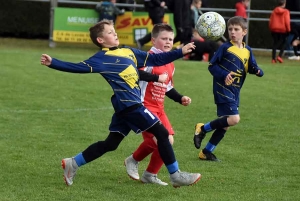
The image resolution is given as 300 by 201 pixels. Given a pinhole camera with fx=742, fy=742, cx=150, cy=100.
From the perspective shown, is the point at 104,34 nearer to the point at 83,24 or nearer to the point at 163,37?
the point at 163,37

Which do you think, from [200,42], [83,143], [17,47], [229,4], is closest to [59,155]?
[83,143]

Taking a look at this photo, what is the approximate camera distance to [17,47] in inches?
869

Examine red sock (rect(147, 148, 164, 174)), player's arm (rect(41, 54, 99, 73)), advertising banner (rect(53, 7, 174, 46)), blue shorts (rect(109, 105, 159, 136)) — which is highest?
player's arm (rect(41, 54, 99, 73))

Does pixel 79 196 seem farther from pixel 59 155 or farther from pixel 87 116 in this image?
pixel 87 116

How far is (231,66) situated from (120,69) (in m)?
2.28

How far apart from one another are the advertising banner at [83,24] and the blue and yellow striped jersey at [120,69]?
14.1 metres

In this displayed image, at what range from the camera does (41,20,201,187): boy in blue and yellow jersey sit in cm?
737

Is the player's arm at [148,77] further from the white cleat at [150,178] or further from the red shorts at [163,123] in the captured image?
the white cleat at [150,178]

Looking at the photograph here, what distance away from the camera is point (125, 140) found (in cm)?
1051

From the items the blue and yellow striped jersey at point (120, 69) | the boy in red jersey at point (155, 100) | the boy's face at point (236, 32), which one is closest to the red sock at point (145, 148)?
the boy in red jersey at point (155, 100)

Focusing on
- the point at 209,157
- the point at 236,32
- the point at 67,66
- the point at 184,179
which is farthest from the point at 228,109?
the point at 67,66

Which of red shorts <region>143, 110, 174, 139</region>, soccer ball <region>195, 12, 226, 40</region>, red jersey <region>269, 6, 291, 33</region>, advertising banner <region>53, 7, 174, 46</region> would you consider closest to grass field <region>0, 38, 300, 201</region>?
red shorts <region>143, 110, 174, 139</region>

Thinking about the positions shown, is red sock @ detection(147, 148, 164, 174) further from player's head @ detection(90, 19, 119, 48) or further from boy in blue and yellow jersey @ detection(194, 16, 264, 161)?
boy in blue and yellow jersey @ detection(194, 16, 264, 161)

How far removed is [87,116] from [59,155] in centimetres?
310
